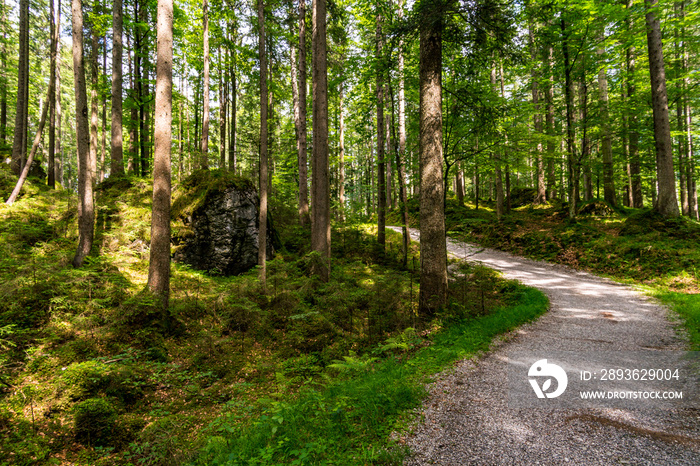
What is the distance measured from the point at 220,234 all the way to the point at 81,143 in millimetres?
4699

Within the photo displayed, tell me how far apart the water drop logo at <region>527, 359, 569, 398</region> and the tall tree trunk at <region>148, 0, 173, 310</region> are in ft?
25.0

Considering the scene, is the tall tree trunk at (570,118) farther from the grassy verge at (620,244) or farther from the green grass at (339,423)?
the green grass at (339,423)

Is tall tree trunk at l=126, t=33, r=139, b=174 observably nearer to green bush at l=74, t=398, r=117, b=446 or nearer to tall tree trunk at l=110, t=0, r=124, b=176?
tall tree trunk at l=110, t=0, r=124, b=176

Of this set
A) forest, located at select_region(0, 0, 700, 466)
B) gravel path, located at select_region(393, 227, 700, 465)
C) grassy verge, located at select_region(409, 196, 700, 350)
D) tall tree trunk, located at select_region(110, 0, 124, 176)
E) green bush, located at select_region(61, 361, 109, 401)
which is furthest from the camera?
tall tree trunk, located at select_region(110, 0, 124, 176)

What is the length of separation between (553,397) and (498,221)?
18.0 metres

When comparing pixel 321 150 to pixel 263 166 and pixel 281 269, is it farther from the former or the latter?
pixel 281 269

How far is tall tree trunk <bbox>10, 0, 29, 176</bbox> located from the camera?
13.3 m

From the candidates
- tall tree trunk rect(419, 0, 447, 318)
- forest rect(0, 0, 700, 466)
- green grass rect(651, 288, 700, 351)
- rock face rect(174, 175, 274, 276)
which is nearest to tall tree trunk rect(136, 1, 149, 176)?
forest rect(0, 0, 700, 466)

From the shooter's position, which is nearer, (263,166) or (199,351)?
(199,351)

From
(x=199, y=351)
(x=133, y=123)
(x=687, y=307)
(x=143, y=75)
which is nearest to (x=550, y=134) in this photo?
(x=687, y=307)

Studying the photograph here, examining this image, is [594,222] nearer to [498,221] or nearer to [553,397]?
[498,221]

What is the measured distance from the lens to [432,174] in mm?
6836

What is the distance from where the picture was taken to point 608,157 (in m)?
16.1

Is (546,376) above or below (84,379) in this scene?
above
